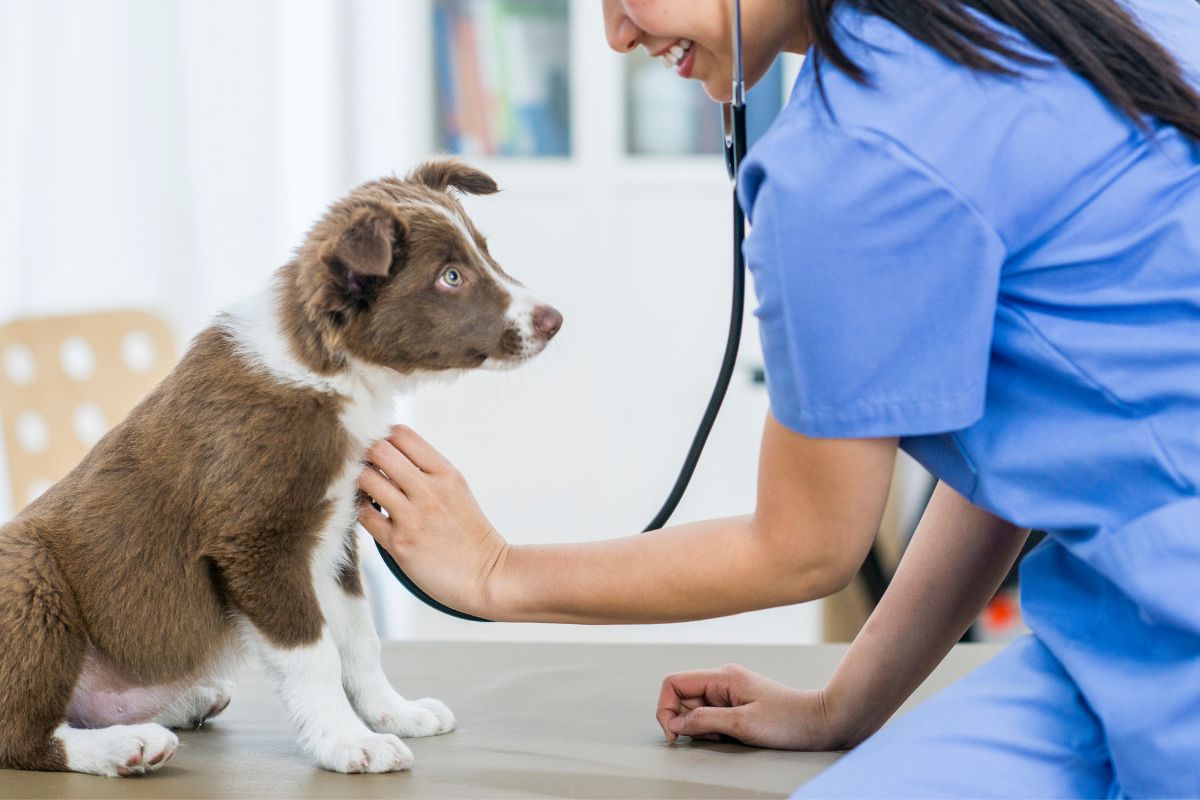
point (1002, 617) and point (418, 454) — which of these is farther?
point (1002, 617)

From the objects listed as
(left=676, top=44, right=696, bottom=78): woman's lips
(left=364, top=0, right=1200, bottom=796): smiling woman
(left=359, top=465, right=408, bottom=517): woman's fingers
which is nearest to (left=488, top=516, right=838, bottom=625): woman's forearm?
(left=364, top=0, right=1200, bottom=796): smiling woman

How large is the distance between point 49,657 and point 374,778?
0.33 m

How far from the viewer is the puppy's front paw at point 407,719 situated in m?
1.34

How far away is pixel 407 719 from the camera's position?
1.34 metres

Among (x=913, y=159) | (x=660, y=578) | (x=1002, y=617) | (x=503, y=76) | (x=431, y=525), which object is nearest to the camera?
(x=913, y=159)

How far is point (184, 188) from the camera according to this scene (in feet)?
9.59

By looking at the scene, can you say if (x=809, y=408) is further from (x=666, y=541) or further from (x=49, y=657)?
(x=49, y=657)

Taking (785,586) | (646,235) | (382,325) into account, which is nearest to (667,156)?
(646,235)

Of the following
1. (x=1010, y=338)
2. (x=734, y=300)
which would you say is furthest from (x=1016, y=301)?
(x=734, y=300)

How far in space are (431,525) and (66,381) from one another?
148cm

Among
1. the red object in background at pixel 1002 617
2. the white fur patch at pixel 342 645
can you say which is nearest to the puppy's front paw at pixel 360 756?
the white fur patch at pixel 342 645

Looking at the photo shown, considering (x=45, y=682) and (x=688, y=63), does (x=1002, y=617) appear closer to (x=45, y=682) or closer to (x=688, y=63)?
(x=688, y=63)

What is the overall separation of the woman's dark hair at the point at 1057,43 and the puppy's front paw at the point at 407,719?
794 mm

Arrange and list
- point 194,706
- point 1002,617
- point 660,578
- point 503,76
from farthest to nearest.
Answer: point 503,76 < point 1002,617 < point 194,706 < point 660,578
